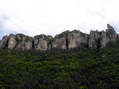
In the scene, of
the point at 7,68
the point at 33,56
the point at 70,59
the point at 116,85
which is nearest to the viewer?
the point at 116,85

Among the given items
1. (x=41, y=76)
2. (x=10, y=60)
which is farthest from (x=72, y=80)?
(x=10, y=60)

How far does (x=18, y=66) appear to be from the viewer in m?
154

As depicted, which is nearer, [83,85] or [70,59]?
[83,85]

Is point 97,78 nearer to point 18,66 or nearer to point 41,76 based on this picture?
point 41,76

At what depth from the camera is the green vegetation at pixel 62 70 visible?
117 metres

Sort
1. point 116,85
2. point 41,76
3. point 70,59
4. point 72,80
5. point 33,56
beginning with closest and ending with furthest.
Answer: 1. point 116,85
2. point 72,80
3. point 41,76
4. point 70,59
5. point 33,56

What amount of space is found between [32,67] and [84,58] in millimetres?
37996

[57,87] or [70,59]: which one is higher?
[70,59]

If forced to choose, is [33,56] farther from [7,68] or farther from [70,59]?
[7,68]

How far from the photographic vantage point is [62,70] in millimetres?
144125

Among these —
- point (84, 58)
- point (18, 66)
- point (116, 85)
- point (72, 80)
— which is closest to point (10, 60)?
point (18, 66)

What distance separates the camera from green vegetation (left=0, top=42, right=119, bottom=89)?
11662 centimetres

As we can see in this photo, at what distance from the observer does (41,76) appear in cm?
13100

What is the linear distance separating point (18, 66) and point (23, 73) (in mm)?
18837
